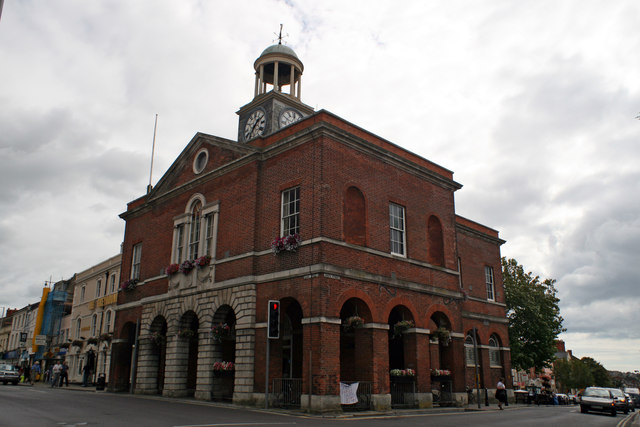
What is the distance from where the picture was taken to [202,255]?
23422 millimetres

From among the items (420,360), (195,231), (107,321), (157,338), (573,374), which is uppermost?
(195,231)

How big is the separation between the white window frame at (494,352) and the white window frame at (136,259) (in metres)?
21.1

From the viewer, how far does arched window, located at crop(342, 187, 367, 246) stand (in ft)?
64.0

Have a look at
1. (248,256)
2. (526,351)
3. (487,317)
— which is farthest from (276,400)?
(526,351)

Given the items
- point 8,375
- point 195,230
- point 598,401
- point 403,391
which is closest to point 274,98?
point 195,230

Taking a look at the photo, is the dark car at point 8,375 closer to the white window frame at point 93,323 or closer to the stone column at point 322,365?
the white window frame at point 93,323

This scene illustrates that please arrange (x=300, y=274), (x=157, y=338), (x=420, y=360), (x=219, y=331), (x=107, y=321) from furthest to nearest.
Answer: (x=107, y=321) < (x=157, y=338) < (x=219, y=331) < (x=420, y=360) < (x=300, y=274)

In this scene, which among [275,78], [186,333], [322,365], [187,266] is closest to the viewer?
[322,365]

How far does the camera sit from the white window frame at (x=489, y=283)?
32812 millimetres

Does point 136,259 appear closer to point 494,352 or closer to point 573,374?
point 494,352

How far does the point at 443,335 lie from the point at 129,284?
17.0m

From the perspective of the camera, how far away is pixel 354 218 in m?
19.9

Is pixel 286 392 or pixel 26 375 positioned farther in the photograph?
pixel 26 375

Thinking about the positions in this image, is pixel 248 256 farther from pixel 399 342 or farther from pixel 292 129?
pixel 399 342
